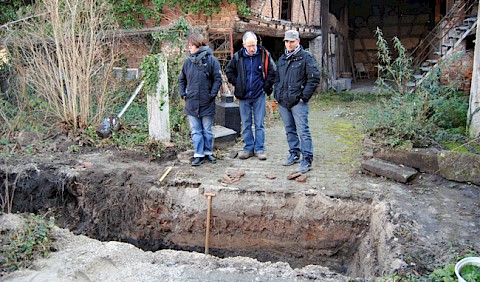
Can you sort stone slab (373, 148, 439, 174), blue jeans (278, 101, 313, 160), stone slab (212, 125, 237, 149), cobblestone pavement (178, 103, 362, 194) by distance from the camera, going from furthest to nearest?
stone slab (212, 125, 237, 149), blue jeans (278, 101, 313, 160), stone slab (373, 148, 439, 174), cobblestone pavement (178, 103, 362, 194)

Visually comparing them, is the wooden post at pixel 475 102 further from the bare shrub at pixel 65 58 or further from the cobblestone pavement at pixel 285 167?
the bare shrub at pixel 65 58

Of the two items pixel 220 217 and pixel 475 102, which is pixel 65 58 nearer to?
pixel 220 217

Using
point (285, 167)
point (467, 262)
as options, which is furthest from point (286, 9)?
point (467, 262)

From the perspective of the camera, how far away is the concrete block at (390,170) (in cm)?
528

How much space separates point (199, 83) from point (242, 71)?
2.30 ft

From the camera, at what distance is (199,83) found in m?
5.85

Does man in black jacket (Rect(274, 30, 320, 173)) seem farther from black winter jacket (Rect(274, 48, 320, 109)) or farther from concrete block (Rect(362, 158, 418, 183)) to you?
concrete block (Rect(362, 158, 418, 183))

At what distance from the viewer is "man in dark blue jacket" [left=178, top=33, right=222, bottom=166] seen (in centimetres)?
584

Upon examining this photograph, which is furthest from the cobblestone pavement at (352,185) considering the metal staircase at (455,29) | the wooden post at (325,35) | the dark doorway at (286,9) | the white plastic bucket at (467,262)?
the dark doorway at (286,9)

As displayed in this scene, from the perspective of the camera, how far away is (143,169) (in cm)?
600

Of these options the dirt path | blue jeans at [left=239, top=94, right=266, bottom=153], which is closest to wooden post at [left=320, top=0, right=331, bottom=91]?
the dirt path

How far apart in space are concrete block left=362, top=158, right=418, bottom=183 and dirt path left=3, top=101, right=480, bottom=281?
0.42 feet

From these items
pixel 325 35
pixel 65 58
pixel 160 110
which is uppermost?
pixel 325 35

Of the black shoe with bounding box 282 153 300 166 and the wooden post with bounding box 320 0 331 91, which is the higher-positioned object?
the wooden post with bounding box 320 0 331 91
